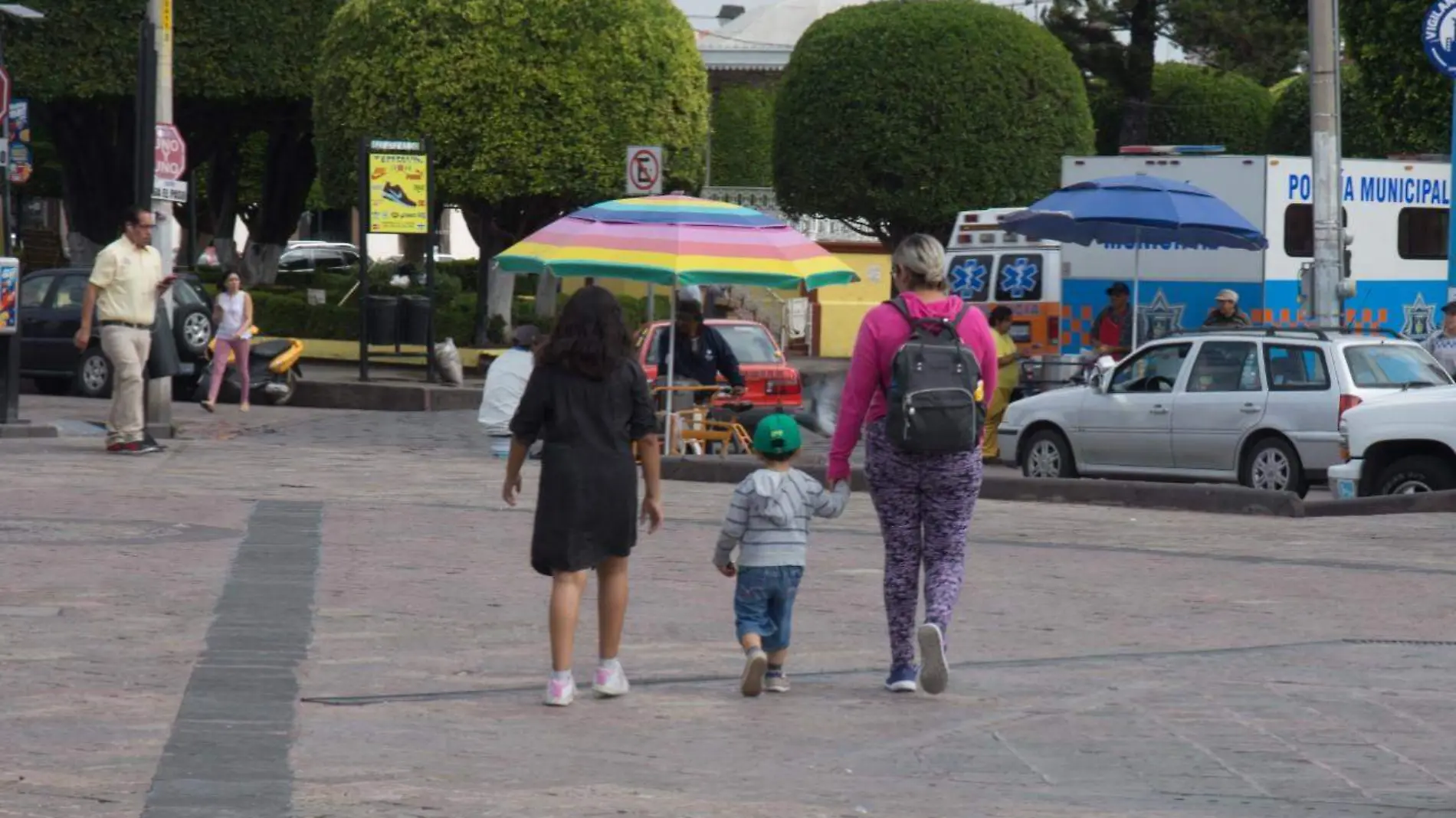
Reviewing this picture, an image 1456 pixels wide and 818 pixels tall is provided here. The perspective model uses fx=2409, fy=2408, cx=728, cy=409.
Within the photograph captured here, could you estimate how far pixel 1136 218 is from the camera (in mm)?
21891

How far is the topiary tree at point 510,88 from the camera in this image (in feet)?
113

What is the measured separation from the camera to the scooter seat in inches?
1112

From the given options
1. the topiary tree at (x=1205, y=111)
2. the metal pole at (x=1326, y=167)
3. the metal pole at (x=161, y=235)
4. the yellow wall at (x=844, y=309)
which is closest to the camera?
the metal pole at (x=1326, y=167)

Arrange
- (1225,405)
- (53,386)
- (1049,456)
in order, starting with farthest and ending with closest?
1. (53,386)
2. (1049,456)
3. (1225,405)

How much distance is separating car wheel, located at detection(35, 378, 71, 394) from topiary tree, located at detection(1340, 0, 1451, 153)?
56.9ft

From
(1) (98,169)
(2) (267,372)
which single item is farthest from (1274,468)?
(1) (98,169)

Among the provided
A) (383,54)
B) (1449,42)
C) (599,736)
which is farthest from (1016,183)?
(599,736)

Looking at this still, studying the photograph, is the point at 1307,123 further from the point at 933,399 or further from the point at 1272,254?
the point at 933,399

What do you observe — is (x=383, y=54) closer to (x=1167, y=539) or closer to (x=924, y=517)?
(x=1167, y=539)

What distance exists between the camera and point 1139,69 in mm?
51375

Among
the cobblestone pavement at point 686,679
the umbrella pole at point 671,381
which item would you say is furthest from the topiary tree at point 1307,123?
the cobblestone pavement at point 686,679

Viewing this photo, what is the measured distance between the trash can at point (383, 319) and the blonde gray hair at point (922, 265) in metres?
23.0

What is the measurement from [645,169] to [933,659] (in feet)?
53.9

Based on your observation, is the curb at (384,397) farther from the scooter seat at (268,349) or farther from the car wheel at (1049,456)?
the car wheel at (1049,456)
